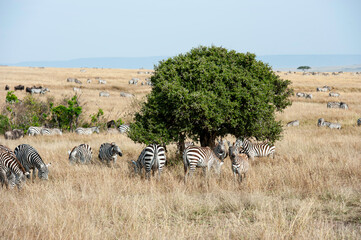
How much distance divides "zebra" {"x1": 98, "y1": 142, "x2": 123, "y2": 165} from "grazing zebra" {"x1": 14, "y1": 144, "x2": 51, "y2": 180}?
2994mm

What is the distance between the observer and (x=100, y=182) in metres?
11.7

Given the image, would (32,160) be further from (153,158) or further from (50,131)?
(50,131)

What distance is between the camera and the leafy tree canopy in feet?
42.0

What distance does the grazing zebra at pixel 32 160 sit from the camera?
501 inches

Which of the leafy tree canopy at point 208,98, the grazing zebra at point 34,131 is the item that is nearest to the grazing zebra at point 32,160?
the leafy tree canopy at point 208,98

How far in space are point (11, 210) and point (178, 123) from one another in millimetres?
6907

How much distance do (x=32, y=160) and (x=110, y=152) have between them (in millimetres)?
3559

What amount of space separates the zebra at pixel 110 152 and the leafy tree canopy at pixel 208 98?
5.60 ft

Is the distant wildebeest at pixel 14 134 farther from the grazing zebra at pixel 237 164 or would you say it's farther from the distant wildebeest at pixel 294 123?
the distant wildebeest at pixel 294 123

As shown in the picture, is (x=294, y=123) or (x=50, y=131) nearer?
(x=50, y=131)

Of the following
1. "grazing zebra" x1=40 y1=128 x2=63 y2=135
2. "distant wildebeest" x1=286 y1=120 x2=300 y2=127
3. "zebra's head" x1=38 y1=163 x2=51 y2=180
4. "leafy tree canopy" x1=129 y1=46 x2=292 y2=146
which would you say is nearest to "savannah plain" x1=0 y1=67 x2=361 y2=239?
"zebra's head" x1=38 y1=163 x2=51 y2=180

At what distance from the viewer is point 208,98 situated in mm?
12641

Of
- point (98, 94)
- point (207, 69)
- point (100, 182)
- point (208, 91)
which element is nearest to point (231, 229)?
point (100, 182)

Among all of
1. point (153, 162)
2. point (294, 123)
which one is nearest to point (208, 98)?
point (153, 162)
